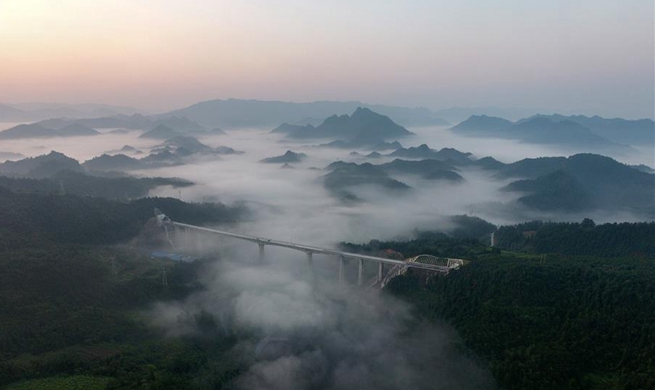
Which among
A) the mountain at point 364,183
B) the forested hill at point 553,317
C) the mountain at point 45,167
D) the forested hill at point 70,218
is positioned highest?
the mountain at point 45,167

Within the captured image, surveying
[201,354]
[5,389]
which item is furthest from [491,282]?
[5,389]

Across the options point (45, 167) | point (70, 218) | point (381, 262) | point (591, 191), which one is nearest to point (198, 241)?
point (70, 218)

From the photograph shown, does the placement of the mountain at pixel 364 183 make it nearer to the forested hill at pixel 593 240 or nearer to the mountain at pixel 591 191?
the mountain at pixel 591 191

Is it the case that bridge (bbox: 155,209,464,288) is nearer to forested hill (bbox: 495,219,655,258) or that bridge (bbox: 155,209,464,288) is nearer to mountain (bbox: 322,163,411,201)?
forested hill (bbox: 495,219,655,258)

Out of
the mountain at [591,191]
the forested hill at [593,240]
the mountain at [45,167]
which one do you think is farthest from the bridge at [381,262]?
the mountain at [591,191]

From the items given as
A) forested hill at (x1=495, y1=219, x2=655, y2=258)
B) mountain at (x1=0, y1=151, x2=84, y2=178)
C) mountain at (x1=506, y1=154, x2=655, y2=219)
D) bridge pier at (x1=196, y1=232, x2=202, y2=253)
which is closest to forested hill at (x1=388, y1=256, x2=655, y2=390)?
forested hill at (x1=495, y1=219, x2=655, y2=258)

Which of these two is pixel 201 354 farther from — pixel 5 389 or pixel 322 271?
pixel 322 271

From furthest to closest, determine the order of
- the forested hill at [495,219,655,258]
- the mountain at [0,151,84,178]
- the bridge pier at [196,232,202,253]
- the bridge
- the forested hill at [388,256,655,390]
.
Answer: the mountain at [0,151,84,178] < the bridge pier at [196,232,202,253] < the forested hill at [495,219,655,258] < the bridge < the forested hill at [388,256,655,390]

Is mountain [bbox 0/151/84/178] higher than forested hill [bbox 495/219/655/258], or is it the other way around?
mountain [bbox 0/151/84/178]
